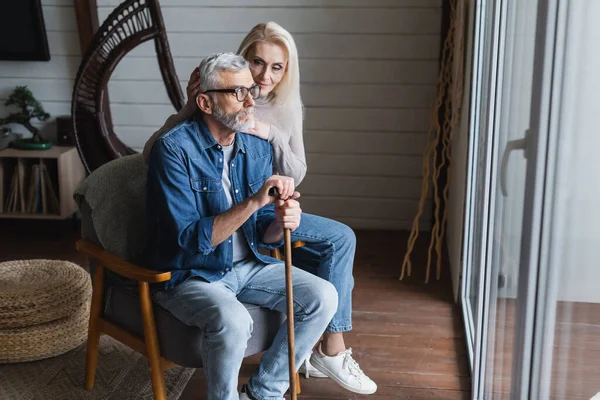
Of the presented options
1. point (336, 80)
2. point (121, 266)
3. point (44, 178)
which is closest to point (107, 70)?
point (44, 178)

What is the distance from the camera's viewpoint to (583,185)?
1436mm

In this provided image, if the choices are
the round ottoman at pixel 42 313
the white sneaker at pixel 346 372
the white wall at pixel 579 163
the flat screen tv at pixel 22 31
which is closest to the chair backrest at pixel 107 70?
the round ottoman at pixel 42 313

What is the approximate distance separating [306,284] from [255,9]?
262 cm

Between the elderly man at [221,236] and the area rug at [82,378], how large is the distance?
554 mm

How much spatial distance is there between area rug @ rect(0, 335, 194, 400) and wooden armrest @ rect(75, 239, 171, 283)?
1.88 ft

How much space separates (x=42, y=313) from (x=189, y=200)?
3.42 feet

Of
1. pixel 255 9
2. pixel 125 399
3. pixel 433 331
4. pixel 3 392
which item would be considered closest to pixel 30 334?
pixel 3 392

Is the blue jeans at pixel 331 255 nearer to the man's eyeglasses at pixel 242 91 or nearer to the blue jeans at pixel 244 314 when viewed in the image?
the blue jeans at pixel 244 314

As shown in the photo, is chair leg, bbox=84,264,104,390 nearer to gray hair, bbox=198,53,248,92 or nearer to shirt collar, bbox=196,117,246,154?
shirt collar, bbox=196,117,246,154

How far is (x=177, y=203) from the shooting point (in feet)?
7.88

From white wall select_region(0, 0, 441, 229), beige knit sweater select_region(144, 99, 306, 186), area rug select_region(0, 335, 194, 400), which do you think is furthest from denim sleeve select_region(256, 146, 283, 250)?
white wall select_region(0, 0, 441, 229)

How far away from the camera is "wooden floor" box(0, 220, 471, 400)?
9.73 feet

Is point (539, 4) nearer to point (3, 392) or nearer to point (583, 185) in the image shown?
point (583, 185)

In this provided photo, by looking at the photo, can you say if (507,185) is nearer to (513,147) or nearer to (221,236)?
(513,147)
